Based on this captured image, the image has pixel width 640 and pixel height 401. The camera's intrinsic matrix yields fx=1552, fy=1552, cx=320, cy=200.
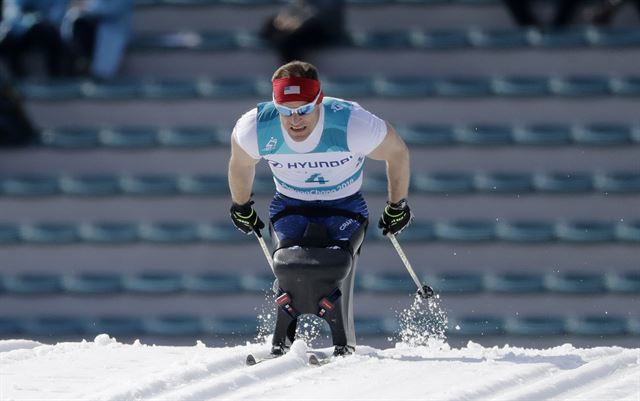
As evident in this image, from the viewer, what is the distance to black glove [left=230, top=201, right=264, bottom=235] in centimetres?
763

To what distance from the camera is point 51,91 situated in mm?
11547

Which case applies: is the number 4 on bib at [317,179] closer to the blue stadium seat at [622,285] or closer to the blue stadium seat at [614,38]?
the blue stadium seat at [622,285]

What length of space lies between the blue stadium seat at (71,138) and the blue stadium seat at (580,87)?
→ 131 inches

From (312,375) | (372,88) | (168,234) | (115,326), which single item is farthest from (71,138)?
(312,375)

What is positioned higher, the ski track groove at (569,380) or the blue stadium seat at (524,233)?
the ski track groove at (569,380)

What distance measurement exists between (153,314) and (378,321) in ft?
5.30

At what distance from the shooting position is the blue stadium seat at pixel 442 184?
420 inches

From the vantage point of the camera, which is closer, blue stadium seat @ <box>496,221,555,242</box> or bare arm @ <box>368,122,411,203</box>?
bare arm @ <box>368,122,411,203</box>

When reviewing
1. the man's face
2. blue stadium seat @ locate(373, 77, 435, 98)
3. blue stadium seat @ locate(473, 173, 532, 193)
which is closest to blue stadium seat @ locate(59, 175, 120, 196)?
blue stadium seat @ locate(373, 77, 435, 98)

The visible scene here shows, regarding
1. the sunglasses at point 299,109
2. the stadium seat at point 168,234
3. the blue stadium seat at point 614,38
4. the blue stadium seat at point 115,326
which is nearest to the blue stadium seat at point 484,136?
the blue stadium seat at point 614,38

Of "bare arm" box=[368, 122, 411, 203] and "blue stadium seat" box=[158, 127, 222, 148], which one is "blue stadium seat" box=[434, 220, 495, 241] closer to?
"blue stadium seat" box=[158, 127, 222, 148]

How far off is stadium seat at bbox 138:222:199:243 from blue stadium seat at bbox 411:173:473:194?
1.60m

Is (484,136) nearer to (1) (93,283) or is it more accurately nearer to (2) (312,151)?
(1) (93,283)

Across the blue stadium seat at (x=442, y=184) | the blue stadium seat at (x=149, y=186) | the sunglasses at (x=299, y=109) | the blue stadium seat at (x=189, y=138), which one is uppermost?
the sunglasses at (x=299, y=109)
